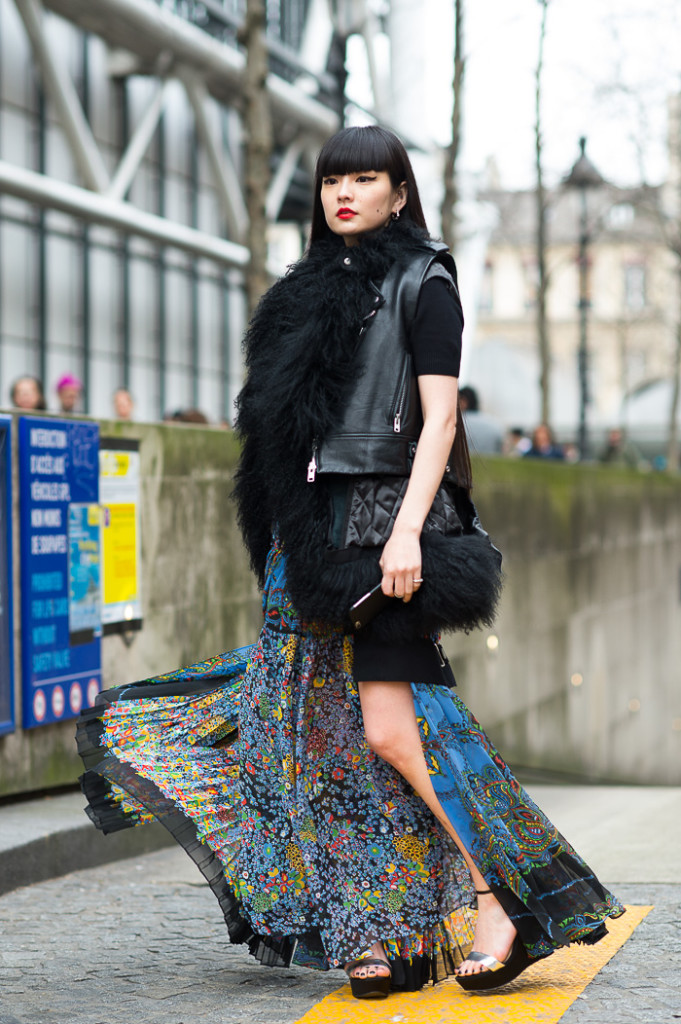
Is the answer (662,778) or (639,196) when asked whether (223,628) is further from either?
(639,196)

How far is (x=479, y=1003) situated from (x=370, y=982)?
0.25 m

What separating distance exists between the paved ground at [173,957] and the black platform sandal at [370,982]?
2.7 inches

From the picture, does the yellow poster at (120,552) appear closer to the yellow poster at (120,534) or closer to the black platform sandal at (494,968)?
the yellow poster at (120,534)

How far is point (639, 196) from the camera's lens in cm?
2192

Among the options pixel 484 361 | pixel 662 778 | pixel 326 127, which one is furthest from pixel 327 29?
pixel 662 778

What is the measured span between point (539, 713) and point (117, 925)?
8.52 m

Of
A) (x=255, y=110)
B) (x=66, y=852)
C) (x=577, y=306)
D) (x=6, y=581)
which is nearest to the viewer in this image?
(x=66, y=852)

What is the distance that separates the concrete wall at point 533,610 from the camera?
6660 millimetres

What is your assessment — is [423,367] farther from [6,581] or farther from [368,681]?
[6,581]

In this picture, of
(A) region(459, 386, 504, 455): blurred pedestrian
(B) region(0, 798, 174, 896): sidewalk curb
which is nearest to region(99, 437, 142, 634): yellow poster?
(B) region(0, 798, 174, 896): sidewalk curb

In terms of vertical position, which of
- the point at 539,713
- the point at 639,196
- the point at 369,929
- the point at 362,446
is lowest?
the point at 539,713

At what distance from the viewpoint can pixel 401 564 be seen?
3.22 m

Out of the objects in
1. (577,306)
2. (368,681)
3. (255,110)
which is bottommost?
(368,681)

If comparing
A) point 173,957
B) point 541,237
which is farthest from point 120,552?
point 541,237
